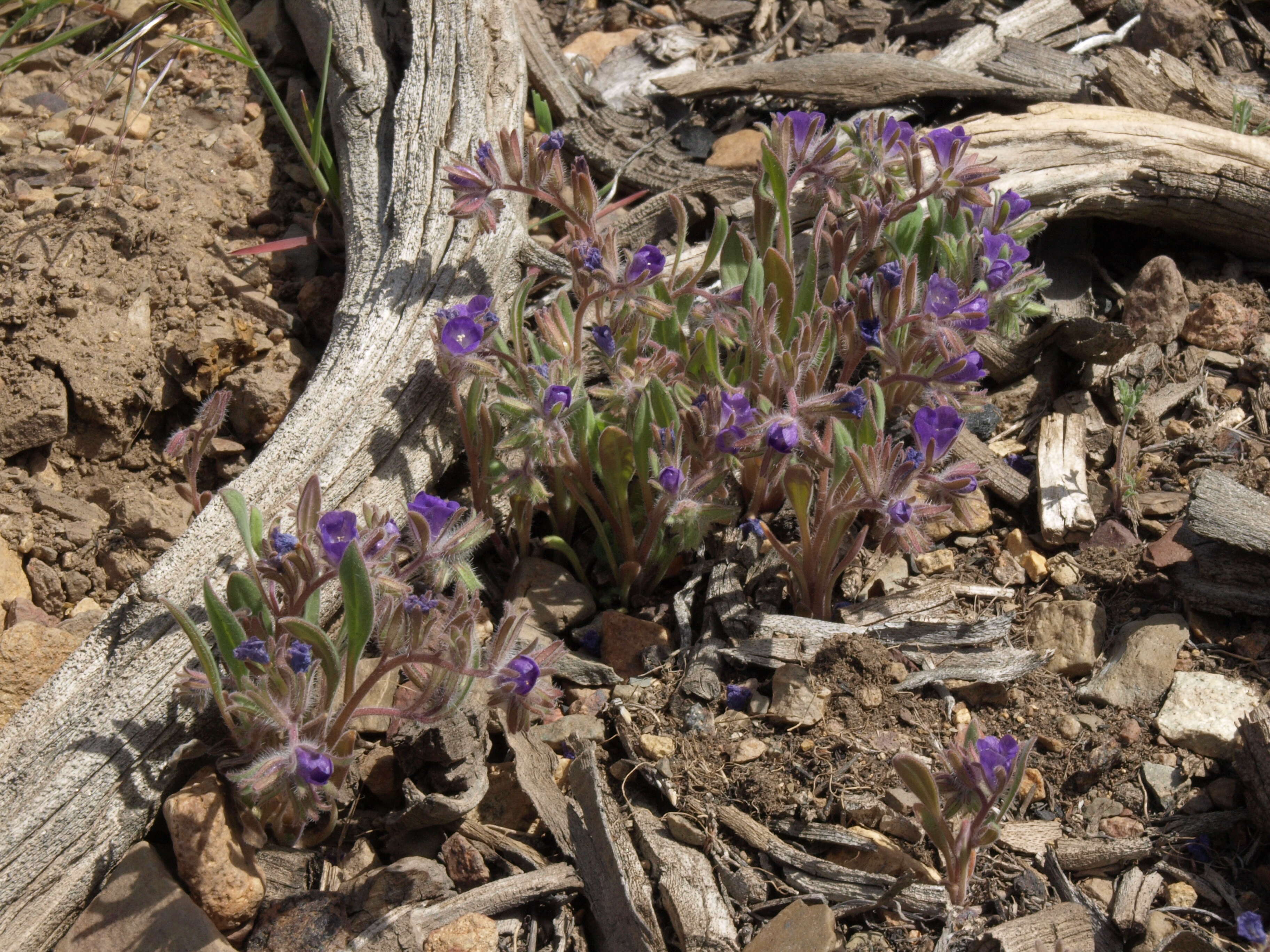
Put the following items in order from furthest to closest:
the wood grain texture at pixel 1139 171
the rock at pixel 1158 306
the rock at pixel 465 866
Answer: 1. the wood grain texture at pixel 1139 171
2. the rock at pixel 1158 306
3. the rock at pixel 465 866

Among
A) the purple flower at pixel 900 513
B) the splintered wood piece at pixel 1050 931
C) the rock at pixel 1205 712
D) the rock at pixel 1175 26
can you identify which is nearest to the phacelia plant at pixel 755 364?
the purple flower at pixel 900 513

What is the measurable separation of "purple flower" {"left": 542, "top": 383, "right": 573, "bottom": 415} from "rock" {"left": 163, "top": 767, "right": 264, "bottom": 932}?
1.41 meters

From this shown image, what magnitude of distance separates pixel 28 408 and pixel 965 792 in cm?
330

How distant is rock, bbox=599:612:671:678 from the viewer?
Answer: 3453 mm

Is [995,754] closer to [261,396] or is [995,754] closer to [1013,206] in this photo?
[1013,206]

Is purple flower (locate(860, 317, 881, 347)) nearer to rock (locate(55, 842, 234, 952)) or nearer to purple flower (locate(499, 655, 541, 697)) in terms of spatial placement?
purple flower (locate(499, 655, 541, 697))

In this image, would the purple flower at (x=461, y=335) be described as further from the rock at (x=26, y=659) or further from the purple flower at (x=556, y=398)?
the rock at (x=26, y=659)

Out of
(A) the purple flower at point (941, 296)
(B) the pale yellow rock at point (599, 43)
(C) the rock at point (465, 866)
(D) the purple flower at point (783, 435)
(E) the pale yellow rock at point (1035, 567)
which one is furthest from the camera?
(B) the pale yellow rock at point (599, 43)

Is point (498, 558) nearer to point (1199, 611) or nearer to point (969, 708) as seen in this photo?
point (969, 708)

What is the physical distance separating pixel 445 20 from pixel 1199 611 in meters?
3.70

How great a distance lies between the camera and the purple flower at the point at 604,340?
326 centimetres

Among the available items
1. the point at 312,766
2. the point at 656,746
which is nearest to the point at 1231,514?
the point at 656,746

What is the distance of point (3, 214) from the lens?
414 centimetres

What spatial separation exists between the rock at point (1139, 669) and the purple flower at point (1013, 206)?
1.55 meters
